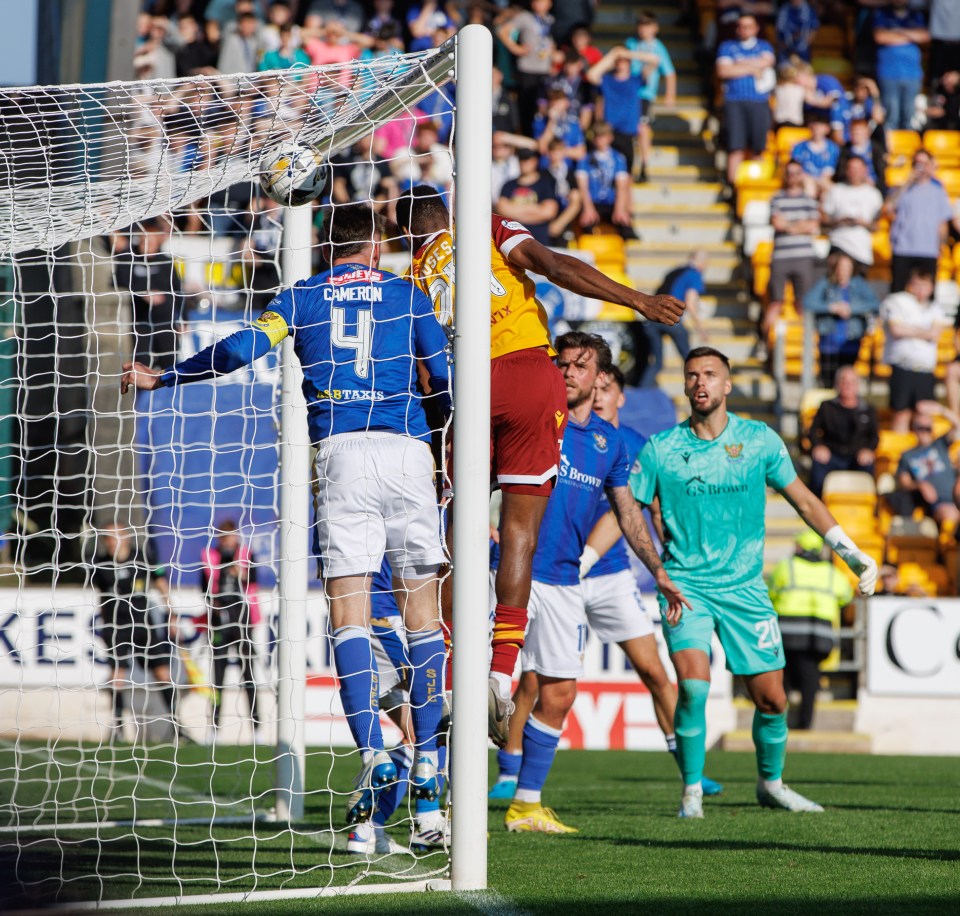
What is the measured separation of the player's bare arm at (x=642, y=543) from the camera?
24.6ft

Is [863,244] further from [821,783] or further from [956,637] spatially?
[821,783]

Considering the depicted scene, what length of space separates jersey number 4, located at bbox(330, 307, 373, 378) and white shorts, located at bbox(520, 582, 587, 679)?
2.38 m

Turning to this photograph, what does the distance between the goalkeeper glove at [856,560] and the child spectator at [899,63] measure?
14.0 meters

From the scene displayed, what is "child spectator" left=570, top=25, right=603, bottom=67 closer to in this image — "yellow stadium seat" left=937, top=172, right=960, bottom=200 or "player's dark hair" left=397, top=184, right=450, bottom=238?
"yellow stadium seat" left=937, top=172, right=960, bottom=200

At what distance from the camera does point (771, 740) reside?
7930 millimetres

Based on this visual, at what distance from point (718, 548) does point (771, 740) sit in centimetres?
107

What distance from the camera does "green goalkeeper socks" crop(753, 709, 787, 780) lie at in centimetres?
793

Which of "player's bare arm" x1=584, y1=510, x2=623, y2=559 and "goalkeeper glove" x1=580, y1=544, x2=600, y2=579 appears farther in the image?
"player's bare arm" x1=584, y1=510, x2=623, y2=559

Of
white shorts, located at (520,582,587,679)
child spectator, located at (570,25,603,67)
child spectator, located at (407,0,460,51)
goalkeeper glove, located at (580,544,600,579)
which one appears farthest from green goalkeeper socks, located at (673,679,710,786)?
child spectator, located at (570,25,603,67)

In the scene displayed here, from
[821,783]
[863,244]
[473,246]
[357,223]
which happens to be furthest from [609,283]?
[863,244]

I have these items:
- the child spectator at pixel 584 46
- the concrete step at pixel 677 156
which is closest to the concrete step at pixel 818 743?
the concrete step at pixel 677 156

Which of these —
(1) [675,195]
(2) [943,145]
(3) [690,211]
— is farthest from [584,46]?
(2) [943,145]

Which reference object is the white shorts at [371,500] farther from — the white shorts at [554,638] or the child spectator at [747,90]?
the child spectator at [747,90]

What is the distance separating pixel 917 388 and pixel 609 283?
39.2ft
